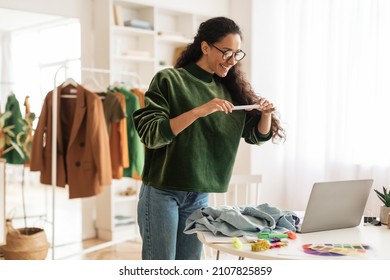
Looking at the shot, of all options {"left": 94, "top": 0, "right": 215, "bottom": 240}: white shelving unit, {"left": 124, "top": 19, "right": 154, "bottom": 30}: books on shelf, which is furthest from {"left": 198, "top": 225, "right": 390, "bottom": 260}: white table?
{"left": 124, "top": 19, "right": 154, "bottom": 30}: books on shelf

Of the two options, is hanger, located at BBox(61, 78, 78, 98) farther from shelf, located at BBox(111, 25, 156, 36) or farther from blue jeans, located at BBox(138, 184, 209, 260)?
blue jeans, located at BBox(138, 184, 209, 260)

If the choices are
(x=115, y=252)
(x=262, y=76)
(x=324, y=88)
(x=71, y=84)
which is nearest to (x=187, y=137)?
(x=71, y=84)

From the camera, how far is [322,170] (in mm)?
4141

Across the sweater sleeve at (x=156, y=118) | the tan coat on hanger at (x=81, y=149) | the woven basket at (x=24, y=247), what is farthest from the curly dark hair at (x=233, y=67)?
the woven basket at (x=24, y=247)

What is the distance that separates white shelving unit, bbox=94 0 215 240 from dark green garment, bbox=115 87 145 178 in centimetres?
22

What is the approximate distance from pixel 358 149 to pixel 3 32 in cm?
262

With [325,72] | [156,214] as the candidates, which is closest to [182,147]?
[156,214]

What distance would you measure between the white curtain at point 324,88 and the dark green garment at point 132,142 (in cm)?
111

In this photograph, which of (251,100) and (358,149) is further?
(358,149)

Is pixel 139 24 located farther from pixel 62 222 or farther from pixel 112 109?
pixel 62 222

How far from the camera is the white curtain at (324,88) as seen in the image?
373 cm

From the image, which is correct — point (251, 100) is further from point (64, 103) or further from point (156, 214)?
point (64, 103)
